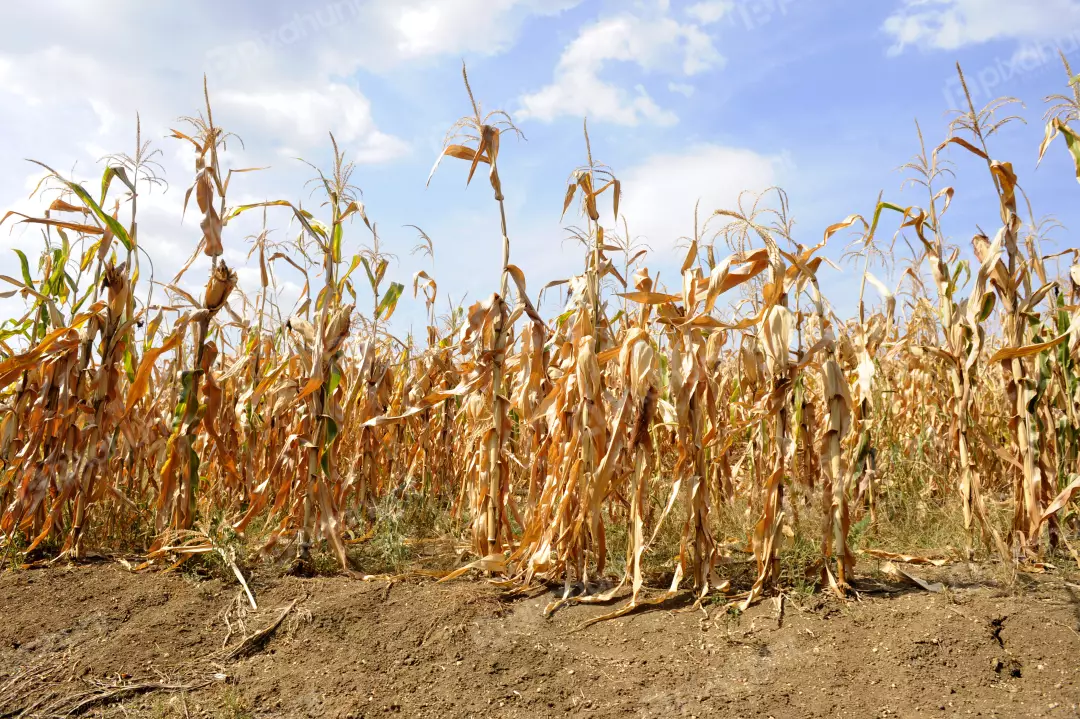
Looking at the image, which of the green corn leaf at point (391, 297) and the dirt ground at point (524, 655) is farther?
the green corn leaf at point (391, 297)

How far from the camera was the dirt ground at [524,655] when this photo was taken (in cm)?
216

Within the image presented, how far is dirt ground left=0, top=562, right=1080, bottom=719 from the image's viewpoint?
2.16m

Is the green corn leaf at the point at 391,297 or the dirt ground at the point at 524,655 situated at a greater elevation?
A: the green corn leaf at the point at 391,297

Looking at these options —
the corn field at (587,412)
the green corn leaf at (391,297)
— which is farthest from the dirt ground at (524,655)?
the green corn leaf at (391,297)

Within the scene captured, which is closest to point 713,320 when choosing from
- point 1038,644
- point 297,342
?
point 1038,644

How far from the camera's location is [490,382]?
126 inches

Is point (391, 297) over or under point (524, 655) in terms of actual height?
over

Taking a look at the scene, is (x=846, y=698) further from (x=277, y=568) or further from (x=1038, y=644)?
(x=277, y=568)

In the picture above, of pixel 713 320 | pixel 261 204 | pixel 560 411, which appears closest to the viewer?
pixel 713 320

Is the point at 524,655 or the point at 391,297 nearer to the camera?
the point at 524,655

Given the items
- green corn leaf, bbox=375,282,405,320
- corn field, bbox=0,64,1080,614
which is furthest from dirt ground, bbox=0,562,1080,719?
green corn leaf, bbox=375,282,405,320

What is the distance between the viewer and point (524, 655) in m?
2.49

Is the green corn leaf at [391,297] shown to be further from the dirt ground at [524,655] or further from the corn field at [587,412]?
the dirt ground at [524,655]

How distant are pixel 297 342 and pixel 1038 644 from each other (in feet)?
10.2
